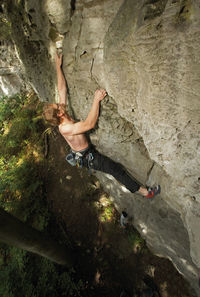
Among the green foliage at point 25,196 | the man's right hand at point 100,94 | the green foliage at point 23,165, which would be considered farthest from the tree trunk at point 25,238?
the man's right hand at point 100,94

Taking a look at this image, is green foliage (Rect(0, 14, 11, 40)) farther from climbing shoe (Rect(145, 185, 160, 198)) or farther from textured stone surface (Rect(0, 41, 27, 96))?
climbing shoe (Rect(145, 185, 160, 198))

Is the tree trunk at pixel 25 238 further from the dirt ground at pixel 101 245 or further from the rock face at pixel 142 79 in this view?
the rock face at pixel 142 79

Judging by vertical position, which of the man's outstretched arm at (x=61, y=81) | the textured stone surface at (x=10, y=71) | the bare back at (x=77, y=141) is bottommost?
the bare back at (x=77, y=141)

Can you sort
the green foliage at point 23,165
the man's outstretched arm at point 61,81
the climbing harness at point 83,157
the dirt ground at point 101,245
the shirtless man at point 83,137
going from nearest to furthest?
the shirtless man at point 83,137 < the man's outstretched arm at point 61,81 < the climbing harness at point 83,157 < the dirt ground at point 101,245 < the green foliage at point 23,165

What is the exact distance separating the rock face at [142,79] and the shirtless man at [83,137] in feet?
0.50

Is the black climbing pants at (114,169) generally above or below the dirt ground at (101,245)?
above

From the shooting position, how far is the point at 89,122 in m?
2.70

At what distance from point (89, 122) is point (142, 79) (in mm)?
1130

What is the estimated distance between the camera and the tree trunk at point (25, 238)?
231cm

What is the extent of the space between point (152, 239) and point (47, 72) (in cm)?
449

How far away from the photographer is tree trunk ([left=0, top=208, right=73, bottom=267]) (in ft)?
7.59

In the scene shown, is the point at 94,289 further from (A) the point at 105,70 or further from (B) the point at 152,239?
(A) the point at 105,70

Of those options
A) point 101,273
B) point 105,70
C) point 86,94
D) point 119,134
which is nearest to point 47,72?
point 86,94

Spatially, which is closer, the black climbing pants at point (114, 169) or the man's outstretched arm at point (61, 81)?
the man's outstretched arm at point (61, 81)
